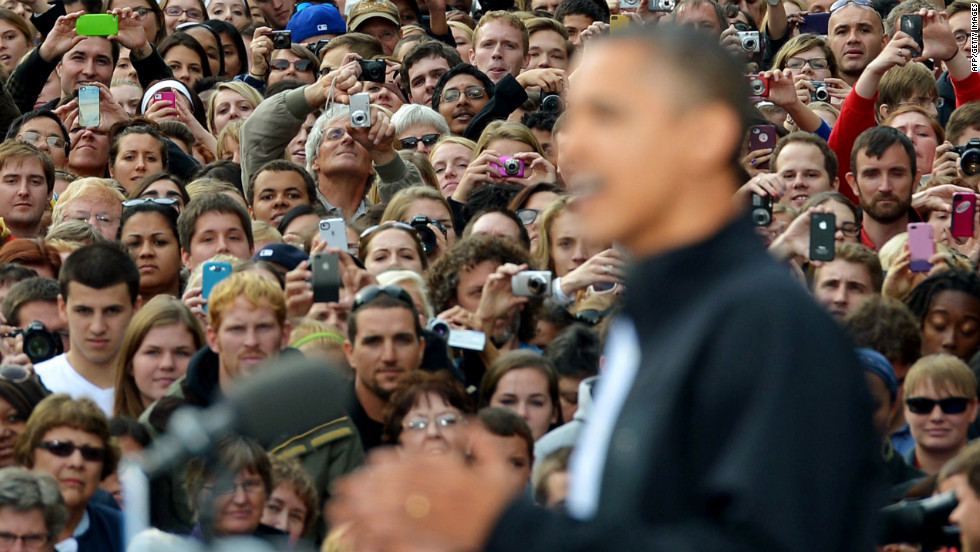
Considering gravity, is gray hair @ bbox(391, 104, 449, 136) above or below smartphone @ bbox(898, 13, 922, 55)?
below

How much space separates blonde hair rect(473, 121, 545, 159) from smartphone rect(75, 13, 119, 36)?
112 inches

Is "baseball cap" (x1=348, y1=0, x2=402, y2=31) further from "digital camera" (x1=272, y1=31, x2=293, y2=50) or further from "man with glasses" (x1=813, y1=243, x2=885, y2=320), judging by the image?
"man with glasses" (x1=813, y1=243, x2=885, y2=320)

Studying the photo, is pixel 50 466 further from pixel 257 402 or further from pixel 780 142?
pixel 780 142

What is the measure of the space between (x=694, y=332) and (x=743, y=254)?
129mm

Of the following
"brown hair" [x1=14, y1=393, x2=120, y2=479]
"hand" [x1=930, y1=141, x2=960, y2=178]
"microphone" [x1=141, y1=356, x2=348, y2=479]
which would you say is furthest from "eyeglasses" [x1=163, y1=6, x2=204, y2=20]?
"microphone" [x1=141, y1=356, x2=348, y2=479]

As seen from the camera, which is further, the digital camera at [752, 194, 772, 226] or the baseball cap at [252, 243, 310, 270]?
the digital camera at [752, 194, 772, 226]

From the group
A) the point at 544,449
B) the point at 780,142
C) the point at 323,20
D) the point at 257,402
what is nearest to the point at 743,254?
the point at 257,402

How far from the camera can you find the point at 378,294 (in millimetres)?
6887

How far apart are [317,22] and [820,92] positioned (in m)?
3.87

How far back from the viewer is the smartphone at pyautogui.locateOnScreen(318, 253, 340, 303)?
23.9 ft

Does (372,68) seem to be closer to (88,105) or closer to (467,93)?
(467,93)

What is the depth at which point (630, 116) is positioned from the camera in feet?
7.11

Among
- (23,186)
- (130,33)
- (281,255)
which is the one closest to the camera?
(281,255)

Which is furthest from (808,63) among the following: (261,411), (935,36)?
(261,411)
